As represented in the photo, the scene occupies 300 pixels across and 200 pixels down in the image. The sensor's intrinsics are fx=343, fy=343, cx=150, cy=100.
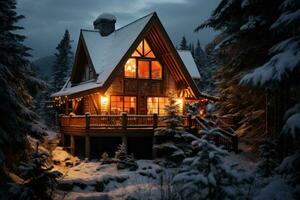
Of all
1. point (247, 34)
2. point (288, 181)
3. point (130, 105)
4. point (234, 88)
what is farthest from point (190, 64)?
point (288, 181)

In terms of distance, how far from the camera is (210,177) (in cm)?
628

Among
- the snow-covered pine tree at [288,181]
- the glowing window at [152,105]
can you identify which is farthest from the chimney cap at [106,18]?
the snow-covered pine tree at [288,181]

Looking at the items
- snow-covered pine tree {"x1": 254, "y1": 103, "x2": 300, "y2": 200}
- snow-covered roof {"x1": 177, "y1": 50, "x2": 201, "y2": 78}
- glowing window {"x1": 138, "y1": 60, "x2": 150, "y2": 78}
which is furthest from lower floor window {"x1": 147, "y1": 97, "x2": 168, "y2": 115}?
snow-covered pine tree {"x1": 254, "y1": 103, "x2": 300, "y2": 200}

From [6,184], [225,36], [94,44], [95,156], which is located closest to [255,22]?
[225,36]

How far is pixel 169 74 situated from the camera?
27.7 m

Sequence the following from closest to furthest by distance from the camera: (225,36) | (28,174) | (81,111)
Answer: (28,174) < (225,36) < (81,111)

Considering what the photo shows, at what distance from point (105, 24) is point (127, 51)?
10987mm

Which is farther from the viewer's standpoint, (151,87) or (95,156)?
(151,87)

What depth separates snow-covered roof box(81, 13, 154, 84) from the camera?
2588 cm

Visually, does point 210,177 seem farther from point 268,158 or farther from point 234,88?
point 234,88

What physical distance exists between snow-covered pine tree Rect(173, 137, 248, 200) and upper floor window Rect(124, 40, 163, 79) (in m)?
20.2

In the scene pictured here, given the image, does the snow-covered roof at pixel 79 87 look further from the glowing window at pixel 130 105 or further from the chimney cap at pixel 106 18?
the chimney cap at pixel 106 18

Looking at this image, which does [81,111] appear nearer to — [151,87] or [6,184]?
[151,87]

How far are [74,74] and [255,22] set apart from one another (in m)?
21.5
